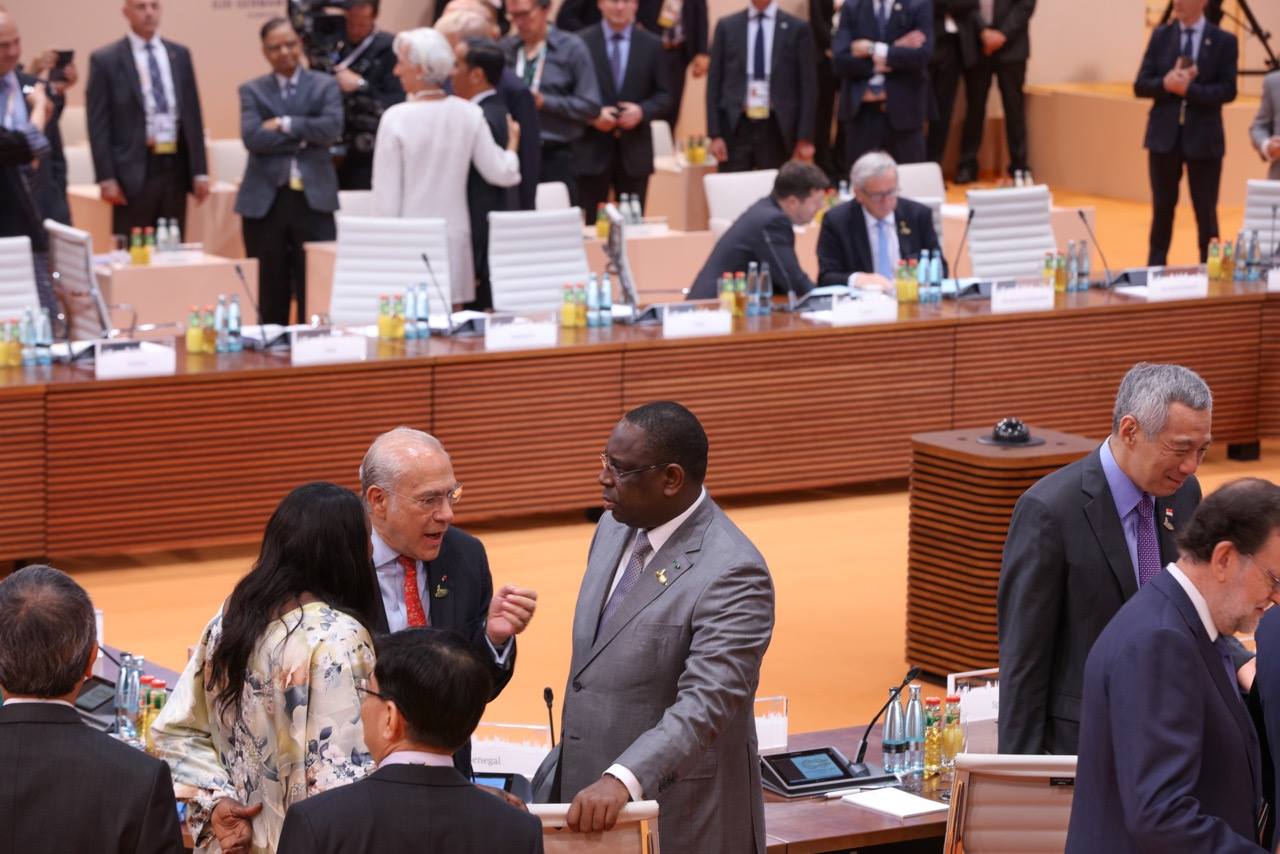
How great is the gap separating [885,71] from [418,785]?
10.5m

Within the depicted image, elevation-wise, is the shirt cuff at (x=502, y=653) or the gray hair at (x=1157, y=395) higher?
the gray hair at (x=1157, y=395)

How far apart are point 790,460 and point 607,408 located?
0.81 m

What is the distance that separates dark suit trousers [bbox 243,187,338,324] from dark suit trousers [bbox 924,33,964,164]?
6.51 metres

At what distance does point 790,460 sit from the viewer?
826 centimetres

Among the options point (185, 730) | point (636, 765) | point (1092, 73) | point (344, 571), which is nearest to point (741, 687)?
point (636, 765)

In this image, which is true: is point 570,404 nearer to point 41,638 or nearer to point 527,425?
point 527,425

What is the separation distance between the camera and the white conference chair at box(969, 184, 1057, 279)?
9875 millimetres

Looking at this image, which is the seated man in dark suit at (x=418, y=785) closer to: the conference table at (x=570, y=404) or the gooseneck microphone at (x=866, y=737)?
the gooseneck microphone at (x=866, y=737)

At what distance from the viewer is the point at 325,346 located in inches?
294

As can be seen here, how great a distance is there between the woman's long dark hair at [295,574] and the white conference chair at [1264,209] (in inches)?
304

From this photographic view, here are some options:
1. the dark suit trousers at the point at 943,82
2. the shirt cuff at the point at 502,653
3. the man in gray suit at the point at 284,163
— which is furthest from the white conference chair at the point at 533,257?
the dark suit trousers at the point at 943,82

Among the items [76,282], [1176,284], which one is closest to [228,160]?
[76,282]

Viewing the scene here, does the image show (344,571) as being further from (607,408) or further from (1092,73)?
(1092,73)

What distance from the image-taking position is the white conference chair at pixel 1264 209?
10195 millimetres
